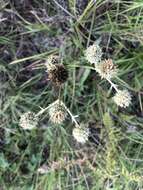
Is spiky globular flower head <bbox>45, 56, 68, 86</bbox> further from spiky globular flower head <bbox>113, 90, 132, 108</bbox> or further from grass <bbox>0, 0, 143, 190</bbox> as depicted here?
spiky globular flower head <bbox>113, 90, 132, 108</bbox>

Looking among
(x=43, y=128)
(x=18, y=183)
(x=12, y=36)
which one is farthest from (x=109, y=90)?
(x=18, y=183)

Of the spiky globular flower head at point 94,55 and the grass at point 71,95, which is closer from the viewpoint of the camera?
the spiky globular flower head at point 94,55

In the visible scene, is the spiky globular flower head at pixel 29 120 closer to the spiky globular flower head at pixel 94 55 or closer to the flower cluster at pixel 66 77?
the flower cluster at pixel 66 77

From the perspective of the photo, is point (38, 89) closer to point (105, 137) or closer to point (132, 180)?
point (105, 137)

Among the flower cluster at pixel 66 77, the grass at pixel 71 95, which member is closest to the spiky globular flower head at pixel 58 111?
the flower cluster at pixel 66 77

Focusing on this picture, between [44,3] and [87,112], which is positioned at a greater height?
[44,3]

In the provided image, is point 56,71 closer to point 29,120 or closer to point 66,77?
point 66,77

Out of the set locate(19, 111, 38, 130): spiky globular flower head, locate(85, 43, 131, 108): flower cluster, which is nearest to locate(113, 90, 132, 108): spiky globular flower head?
locate(85, 43, 131, 108): flower cluster
